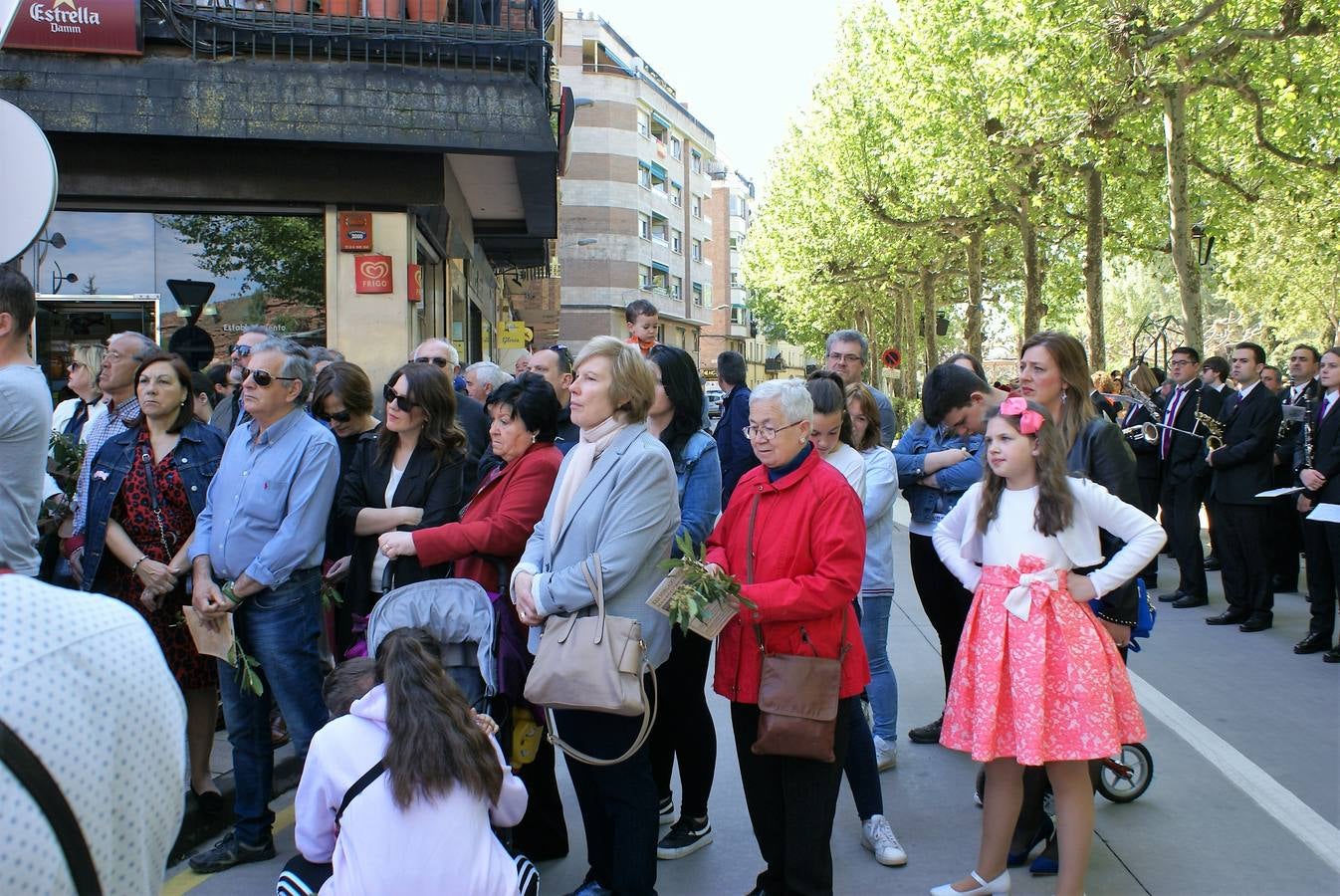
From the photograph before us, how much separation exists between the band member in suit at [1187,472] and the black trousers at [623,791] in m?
7.45

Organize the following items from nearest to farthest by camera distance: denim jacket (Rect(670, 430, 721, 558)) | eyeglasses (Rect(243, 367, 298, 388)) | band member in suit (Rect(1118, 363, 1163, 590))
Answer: eyeglasses (Rect(243, 367, 298, 388)) → denim jacket (Rect(670, 430, 721, 558)) → band member in suit (Rect(1118, 363, 1163, 590))

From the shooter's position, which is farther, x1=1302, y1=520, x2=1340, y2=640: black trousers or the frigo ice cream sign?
the frigo ice cream sign

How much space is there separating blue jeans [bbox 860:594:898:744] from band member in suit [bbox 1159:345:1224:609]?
17.6ft

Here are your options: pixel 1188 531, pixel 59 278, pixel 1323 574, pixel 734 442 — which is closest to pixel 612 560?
pixel 734 442

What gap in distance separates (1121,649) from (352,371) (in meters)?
3.79

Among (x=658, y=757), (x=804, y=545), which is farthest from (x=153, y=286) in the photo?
(x=804, y=545)

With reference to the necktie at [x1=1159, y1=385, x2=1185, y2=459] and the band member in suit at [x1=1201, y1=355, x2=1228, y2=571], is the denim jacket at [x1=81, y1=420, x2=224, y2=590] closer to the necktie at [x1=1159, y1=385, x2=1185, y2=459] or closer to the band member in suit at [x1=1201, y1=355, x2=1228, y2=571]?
the necktie at [x1=1159, y1=385, x2=1185, y2=459]

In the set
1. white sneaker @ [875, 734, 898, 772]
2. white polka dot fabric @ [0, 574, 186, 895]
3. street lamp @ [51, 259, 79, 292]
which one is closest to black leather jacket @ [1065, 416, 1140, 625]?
white sneaker @ [875, 734, 898, 772]

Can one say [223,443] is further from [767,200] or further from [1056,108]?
[767,200]

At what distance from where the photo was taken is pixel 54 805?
4.17 ft

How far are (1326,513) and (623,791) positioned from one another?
6192 millimetres

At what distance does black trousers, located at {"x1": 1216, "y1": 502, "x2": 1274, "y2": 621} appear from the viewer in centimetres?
886

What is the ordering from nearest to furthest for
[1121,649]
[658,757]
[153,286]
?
[1121,649], [658,757], [153,286]

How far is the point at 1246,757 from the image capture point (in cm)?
577
